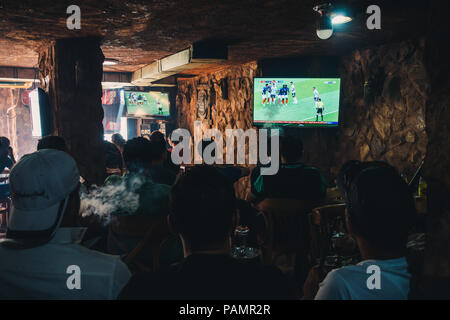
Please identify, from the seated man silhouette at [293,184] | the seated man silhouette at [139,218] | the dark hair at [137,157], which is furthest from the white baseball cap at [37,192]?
the seated man silhouette at [293,184]

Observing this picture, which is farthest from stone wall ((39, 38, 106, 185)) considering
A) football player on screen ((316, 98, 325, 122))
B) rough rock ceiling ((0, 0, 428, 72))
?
football player on screen ((316, 98, 325, 122))

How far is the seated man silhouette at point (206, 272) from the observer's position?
1058 millimetres

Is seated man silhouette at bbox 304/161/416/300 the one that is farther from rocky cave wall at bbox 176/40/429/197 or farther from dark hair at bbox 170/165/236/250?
rocky cave wall at bbox 176/40/429/197

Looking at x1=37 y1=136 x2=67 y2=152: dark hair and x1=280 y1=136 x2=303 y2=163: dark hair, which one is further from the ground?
x1=37 y1=136 x2=67 y2=152: dark hair

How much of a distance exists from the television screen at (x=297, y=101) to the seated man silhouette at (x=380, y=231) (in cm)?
453

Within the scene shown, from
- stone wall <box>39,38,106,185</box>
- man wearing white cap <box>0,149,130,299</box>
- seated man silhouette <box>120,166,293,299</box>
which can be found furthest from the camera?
stone wall <box>39,38,106,185</box>

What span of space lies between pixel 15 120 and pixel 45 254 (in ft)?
41.1

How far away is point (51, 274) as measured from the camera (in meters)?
1.33

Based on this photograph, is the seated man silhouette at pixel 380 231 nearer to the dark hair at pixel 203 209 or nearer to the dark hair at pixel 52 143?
the dark hair at pixel 203 209

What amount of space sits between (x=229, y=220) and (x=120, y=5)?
101 inches

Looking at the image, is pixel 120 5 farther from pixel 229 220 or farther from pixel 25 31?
pixel 229 220

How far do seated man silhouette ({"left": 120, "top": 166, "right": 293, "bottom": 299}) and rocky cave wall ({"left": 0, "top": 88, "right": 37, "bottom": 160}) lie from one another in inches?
496

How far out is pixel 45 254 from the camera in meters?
1.35

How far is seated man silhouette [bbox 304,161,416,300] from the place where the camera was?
1.17 meters
